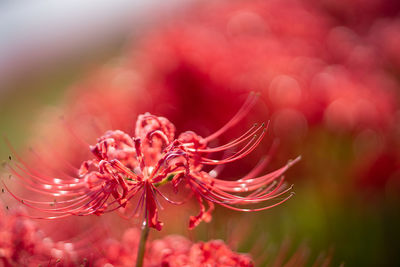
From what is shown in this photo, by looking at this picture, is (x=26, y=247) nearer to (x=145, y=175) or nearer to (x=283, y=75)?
(x=145, y=175)

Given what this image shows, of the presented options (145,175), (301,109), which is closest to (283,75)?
(301,109)

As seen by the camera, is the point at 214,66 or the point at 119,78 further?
the point at 119,78

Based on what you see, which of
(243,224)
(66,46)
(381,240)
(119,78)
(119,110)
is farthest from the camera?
(66,46)

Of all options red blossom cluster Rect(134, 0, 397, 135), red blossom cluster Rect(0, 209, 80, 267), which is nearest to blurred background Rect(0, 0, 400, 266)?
red blossom cluster Rect(134, 0, 397, 135)

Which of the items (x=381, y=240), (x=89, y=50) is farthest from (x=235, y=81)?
(x=89, y=50)

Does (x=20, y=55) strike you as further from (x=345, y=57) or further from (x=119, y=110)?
(x=345, y=57)

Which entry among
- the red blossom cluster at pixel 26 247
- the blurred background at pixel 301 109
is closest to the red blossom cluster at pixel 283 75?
the blurred background at pixel 301 109

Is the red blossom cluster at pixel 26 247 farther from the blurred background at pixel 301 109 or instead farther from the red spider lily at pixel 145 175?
the blurred background at pixel 301 109

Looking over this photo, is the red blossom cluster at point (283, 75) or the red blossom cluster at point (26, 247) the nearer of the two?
the red blossom cluster at point (26, 247)

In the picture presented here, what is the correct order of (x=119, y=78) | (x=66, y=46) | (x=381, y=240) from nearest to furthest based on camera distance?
(x=381, y=240), (x=119, y=78), (x=66, y=46)

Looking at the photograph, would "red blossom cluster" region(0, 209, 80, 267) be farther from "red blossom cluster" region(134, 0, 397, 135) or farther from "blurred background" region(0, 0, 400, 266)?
"red blossom cluster" region(134, 0, 397, 135)

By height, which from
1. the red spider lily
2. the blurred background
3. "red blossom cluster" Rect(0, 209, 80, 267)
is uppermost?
the blurred background
